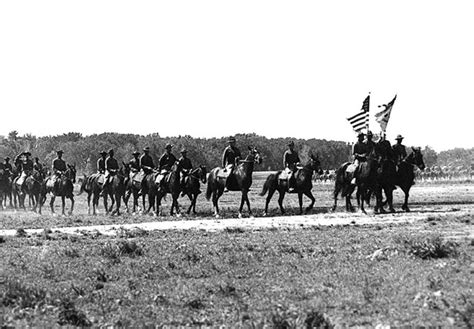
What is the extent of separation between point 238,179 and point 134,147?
10823cm

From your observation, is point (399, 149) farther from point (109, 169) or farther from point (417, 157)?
point (109, 169)

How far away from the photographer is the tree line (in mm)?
126750

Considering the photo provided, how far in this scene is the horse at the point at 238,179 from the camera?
3184 centimetres

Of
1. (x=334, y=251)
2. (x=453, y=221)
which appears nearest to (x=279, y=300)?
(x=334, y=251)

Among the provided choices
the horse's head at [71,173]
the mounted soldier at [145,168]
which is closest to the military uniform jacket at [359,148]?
the mounted soldier at [145,168]

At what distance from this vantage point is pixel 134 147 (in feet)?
455

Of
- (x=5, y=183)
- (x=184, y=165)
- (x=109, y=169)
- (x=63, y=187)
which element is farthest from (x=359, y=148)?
(x=5, y=183)

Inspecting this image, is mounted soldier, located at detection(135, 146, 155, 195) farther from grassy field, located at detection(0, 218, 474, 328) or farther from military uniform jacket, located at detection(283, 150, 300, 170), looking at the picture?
grassy field, located at detection(0, 218, 474, 328)

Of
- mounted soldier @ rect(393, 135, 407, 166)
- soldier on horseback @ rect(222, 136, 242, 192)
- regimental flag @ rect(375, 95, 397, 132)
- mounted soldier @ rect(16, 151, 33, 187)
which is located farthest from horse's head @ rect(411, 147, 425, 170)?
mounted soldier @ rect(16, 151, 33, 187)

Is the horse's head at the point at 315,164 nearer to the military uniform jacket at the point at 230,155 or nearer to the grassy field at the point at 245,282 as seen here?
the military uniform jacket at the point at 230,155

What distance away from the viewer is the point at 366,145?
30.9 metres

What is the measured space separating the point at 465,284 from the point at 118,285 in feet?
20.1

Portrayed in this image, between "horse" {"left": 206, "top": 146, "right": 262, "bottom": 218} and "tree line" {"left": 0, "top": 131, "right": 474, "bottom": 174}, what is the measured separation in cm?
7749

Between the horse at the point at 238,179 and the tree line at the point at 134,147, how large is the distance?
254 ft
